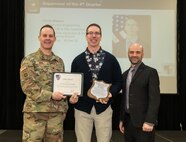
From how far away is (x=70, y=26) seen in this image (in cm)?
570

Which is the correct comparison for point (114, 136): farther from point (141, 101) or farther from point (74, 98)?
point (74, 98)

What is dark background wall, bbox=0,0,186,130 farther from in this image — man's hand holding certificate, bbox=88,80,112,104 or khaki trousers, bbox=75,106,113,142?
man's hand holding certificate, bbox=88,80,112,104

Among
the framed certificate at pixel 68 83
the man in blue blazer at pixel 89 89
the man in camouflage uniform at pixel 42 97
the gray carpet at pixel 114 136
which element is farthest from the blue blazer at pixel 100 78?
the gray carpet at pixel 114 136

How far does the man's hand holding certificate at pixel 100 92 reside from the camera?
9.15 ft

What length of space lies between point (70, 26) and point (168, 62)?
2.00 meters

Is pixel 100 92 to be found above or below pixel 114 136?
above

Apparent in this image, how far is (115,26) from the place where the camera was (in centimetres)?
573

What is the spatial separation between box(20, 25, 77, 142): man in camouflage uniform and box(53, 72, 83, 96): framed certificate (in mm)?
55

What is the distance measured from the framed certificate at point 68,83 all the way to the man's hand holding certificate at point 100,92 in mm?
114

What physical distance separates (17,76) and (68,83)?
11.2 ft

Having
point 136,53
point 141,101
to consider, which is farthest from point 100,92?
point 136,53

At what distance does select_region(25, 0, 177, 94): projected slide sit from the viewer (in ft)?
18.7

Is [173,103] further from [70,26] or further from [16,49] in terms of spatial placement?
[16,49]

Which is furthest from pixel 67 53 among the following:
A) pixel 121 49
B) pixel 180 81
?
pixel 180 81
